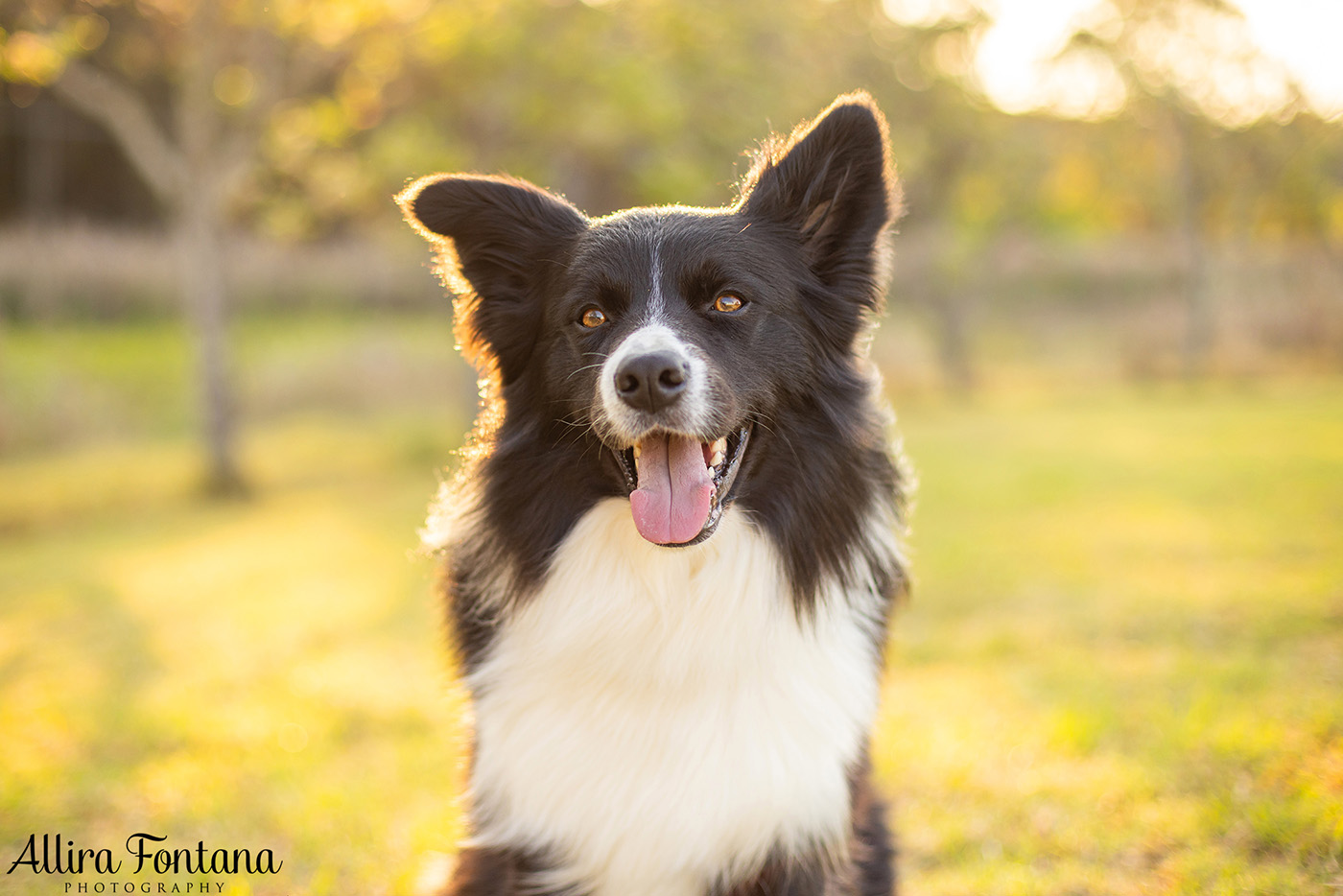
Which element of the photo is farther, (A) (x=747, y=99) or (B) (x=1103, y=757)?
(A) (x=747, y=99)

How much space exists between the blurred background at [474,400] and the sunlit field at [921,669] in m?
A: 0.04

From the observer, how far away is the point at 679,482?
8.58 ft

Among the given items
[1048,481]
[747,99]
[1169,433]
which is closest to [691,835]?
[1048,481]

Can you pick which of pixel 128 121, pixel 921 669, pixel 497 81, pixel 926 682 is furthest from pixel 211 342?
pixel 926 682

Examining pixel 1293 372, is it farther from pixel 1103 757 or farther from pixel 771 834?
pixel 771 834

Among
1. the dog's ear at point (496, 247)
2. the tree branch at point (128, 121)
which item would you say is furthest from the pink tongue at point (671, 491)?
the tree branch at point (128, 121)

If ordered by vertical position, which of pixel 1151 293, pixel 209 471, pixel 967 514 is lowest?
pixel 967 514

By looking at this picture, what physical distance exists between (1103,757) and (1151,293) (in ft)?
88.6

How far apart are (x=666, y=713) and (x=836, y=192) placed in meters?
1.61

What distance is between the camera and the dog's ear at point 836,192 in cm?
278

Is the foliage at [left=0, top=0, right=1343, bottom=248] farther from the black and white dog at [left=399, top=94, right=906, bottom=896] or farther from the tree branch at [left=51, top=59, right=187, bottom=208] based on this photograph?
the black and white dog at [left=399, top=94, right=906, bottom=896]

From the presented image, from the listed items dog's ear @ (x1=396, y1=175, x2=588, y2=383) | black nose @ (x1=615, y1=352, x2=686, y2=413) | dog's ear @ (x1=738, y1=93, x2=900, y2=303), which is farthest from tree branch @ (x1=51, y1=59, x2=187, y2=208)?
black nose @ (x1=615, y1=352, x2=686, y2=413)

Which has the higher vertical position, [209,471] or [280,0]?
[280,0]

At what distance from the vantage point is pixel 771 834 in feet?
8.30
